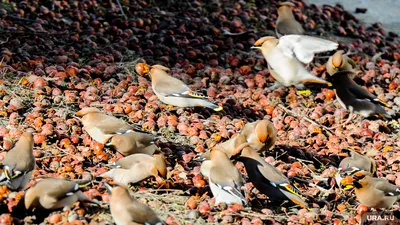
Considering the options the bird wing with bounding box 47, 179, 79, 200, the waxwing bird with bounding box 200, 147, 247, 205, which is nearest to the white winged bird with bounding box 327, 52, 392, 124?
the waxwing bird with bounding box 200, 147, 247, 205

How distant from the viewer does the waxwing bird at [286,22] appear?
9273 millimetres

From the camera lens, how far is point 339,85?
27.0ft

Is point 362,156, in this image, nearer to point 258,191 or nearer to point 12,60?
point 258,191

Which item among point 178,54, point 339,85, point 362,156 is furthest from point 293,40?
point 362,156

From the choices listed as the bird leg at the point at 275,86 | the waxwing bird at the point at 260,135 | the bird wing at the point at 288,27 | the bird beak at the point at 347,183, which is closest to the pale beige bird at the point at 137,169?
the waxwing bird at the point at 260,135

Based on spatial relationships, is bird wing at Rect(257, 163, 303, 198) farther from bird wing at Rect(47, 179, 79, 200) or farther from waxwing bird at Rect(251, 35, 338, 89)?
waxwing bird at Rect(251, 35, 338, 89)

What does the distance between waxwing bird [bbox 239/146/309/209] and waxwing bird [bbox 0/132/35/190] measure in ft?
5.34

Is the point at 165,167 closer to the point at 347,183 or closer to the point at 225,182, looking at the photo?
the point at 225,182

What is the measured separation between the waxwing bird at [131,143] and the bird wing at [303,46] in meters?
2.53

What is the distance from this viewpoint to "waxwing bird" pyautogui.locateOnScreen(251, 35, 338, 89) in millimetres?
8219

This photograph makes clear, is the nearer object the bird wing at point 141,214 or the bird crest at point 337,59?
the bird wing at point 141,214

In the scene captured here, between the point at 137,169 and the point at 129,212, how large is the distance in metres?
0.84

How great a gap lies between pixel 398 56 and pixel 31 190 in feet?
18.5

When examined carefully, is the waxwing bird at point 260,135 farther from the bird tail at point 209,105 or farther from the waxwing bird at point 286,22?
the waxwing bird at point 286,22
